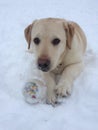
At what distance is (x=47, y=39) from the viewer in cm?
351

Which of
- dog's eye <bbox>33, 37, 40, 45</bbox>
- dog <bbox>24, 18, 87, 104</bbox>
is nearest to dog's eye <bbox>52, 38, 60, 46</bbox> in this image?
dog <bbox>24, 18, 87, 104</bbox>

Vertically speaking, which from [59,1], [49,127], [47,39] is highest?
[59,1]

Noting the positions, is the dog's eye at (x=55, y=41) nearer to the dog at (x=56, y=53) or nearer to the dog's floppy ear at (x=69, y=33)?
the dog at (x=56, y=53)

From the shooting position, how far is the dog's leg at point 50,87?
3.35 metres

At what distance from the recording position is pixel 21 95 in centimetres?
351

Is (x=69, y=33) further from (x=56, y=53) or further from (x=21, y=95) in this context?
(x=21, y=95)

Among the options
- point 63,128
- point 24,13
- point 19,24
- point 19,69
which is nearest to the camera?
point 63,128

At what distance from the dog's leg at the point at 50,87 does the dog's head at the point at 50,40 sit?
0.20 m

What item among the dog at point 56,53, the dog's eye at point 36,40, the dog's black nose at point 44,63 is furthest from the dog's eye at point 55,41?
the dog's black nose at point 44,63

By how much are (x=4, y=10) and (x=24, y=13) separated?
527mm

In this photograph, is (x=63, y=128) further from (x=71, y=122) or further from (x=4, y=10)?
(x=4, y=10)

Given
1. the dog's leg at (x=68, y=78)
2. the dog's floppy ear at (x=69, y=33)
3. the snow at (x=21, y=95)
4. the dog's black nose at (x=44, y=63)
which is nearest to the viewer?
the snow at (x=21, y=95)

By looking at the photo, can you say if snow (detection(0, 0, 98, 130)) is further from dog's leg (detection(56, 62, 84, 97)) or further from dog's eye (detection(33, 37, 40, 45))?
dog's eye (detection(33, 37, 40, 45))

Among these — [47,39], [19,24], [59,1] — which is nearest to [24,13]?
[19,24]
